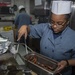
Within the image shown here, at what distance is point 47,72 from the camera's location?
128 cm

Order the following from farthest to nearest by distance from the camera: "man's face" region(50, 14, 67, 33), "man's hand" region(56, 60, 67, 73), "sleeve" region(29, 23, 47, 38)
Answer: "sleeve" region(29, 23, 47, 38) → "man's face" region(50, 14, 67, 33) → "man's hand" region(56, 60, 67, 73)

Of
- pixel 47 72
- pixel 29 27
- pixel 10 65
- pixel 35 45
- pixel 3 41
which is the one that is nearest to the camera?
pixel 47 72

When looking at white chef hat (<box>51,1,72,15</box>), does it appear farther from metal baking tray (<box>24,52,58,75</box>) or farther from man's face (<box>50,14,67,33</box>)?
metal baking tray (<box>24,52,58,75</box>)

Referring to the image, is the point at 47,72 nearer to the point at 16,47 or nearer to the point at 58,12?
the point at 58,12

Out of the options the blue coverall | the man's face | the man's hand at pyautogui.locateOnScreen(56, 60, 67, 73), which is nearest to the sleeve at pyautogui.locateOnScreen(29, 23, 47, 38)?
the blue coverall

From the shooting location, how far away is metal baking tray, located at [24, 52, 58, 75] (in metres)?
1.33

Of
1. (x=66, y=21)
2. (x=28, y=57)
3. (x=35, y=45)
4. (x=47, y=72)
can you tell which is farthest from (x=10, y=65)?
(x=35, y=45)

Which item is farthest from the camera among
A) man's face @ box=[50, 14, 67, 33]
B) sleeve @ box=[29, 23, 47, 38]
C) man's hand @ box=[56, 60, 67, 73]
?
sleeve @ box=[29, 23, 47, 38]

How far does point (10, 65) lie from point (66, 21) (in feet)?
1.98

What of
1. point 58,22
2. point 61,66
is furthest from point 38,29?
point 61,66

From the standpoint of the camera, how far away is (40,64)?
149 centimetres

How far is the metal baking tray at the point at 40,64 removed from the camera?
133 centimetres

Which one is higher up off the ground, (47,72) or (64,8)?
(64,8)

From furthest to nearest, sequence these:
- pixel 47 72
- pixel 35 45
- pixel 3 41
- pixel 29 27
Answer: pixel 35 45 → pixel 3 41 → pixel 29 27 → pixel 47 72
